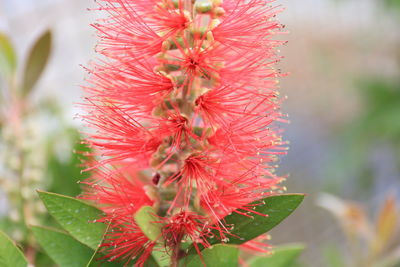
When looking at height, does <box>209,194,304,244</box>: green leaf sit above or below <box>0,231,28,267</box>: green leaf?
above

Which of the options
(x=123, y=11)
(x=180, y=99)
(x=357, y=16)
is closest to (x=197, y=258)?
(x=180, y=99)

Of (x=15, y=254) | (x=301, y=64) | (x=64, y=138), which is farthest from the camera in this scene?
(x=301, y=64)

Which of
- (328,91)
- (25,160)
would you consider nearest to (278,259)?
(25,160)

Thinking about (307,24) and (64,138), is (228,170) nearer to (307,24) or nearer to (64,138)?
(64,138)

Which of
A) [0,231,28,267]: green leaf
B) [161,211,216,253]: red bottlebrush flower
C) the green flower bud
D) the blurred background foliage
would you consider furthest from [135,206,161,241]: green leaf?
the blurred background foliage

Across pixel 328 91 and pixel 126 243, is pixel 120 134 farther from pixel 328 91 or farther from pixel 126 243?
pixel 328 91

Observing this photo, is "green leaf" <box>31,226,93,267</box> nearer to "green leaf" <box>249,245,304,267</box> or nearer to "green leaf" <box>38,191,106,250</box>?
"green leaf" <box>38,191,106,250</box>

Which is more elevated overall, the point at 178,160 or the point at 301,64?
the point at 301,64
